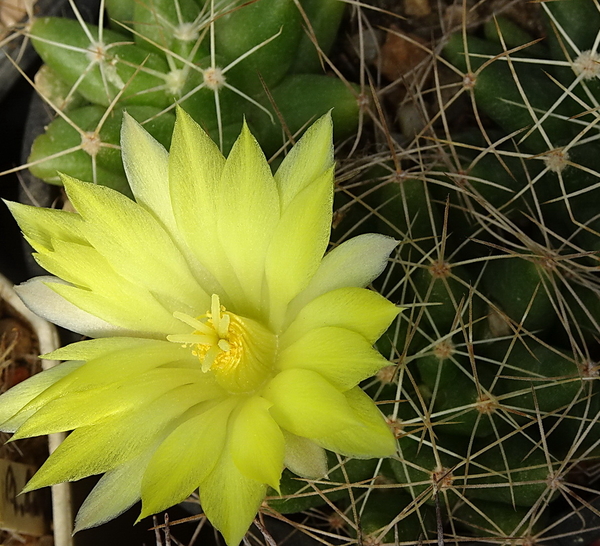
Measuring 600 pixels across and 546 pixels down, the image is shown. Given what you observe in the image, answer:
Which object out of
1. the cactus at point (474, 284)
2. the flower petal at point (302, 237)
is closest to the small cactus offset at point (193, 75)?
the cactus at point (474, 284)

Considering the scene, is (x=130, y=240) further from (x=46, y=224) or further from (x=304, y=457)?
(x=304, y=457)

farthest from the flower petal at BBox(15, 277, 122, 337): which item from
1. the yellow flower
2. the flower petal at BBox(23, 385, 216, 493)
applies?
the flower petal at BBox(23, 385, 216, 493)

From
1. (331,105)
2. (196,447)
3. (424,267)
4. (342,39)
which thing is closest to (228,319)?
(196,447)

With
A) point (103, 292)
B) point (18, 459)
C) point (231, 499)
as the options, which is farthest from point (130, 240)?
point (18, 459)

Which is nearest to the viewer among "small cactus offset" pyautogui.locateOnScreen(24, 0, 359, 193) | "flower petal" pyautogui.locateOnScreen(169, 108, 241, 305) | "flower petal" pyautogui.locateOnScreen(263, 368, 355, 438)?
"flower petal" pyautogui.locateOnScreen(263, 368, 355, 438)

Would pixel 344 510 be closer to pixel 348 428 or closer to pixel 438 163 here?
pixel 348 428

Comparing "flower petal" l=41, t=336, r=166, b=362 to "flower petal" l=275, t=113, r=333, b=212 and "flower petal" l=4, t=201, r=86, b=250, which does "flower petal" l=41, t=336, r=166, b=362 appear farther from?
"flower petal" l=275, t=113, r=333, b=212
